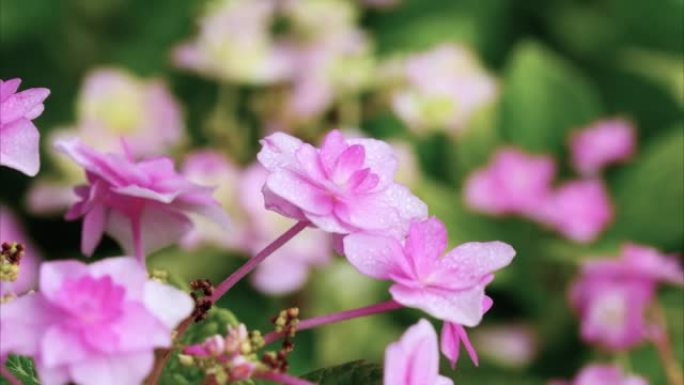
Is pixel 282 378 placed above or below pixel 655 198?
below

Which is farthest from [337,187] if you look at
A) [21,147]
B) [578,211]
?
[578,211]

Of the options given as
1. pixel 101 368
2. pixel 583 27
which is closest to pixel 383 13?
pixel 583 27

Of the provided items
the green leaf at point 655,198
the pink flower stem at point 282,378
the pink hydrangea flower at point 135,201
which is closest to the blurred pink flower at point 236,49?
the green leaf at point 655,198

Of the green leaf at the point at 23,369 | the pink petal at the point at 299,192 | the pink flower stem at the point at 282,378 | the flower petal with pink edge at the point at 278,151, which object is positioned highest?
the flower petal with pink edge at the point at 278,151

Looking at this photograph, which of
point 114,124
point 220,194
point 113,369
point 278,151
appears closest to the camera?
point 113,369

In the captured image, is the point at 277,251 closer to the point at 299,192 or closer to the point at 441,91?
the point at 441,91

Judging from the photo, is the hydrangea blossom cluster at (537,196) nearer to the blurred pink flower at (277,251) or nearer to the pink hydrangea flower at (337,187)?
the blurred pink flower at (277,251)

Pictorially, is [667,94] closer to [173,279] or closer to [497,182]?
[497,182]

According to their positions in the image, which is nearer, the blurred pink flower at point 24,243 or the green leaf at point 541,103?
the blurred pink flower at point 24,243
